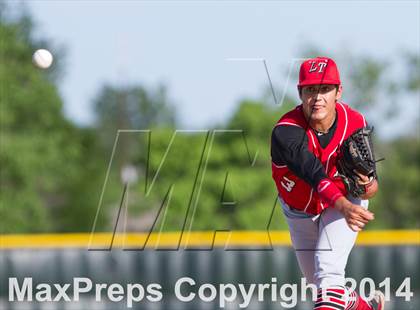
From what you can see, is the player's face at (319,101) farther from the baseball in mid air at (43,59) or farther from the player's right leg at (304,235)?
the baseball in mid air at (43,59)

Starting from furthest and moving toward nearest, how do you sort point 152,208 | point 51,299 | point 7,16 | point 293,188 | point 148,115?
point 148,115 → point 152,208 → point 7,16 → point 51,299 → point 293,188

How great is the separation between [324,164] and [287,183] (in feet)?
0.87

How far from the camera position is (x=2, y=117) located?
2956 centimetres

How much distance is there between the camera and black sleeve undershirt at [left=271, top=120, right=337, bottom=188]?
5.38 meters

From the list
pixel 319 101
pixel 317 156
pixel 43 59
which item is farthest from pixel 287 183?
pixel 43 59

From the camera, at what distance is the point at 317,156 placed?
5.73 meters

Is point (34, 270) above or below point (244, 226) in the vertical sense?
above

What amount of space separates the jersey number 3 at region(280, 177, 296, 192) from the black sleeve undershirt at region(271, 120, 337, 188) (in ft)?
0.44

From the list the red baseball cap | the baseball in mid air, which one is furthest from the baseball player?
the baseball in mid air

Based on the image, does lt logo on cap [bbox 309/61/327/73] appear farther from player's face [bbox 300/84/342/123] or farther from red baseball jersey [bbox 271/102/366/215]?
red baseball jersey [bbox 271/102/366/215]

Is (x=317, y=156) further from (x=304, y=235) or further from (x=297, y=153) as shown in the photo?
(x=304, y=235)

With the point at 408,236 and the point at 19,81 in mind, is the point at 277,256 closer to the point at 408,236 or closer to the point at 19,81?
the point at 408,236

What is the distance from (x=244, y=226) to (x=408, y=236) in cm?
2968

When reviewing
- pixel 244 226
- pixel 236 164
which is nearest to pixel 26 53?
pixel 244 226
